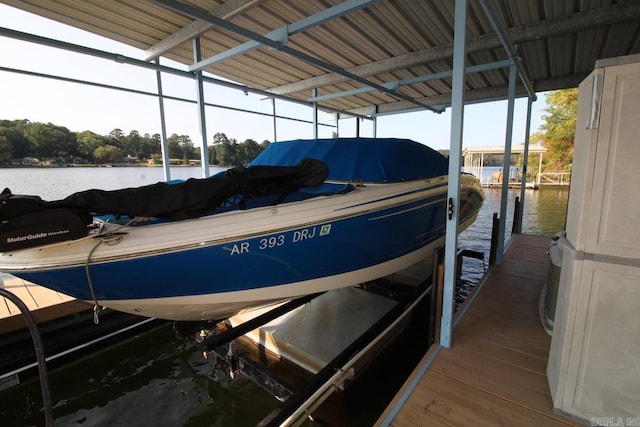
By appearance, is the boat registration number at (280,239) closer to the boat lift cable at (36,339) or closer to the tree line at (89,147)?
the boat lift cable at (36,339)

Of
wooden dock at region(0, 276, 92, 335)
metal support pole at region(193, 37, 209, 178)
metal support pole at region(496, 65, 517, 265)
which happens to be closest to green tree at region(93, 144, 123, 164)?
metal support pole at region(193, 37, 209, 178)

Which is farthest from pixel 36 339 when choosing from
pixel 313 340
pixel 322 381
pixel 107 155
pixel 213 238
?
pixel 107 155

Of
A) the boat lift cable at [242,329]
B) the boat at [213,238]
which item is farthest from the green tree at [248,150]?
the boat at [213,238]

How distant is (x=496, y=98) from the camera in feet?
23.9

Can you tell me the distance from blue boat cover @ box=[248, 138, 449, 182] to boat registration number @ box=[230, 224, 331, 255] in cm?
97

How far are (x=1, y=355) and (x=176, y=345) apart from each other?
5.06ft

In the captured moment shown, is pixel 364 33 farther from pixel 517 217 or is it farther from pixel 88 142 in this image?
pixel 88 142

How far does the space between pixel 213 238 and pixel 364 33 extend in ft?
14.4

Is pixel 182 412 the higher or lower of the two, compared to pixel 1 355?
lower

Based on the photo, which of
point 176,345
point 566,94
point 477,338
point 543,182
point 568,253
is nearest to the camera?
point 568,253

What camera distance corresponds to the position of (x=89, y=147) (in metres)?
6.65

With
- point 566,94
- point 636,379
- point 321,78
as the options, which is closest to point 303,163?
point 636,379

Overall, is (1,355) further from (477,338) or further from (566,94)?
(566,94)

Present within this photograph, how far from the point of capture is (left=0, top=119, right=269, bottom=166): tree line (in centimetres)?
579
